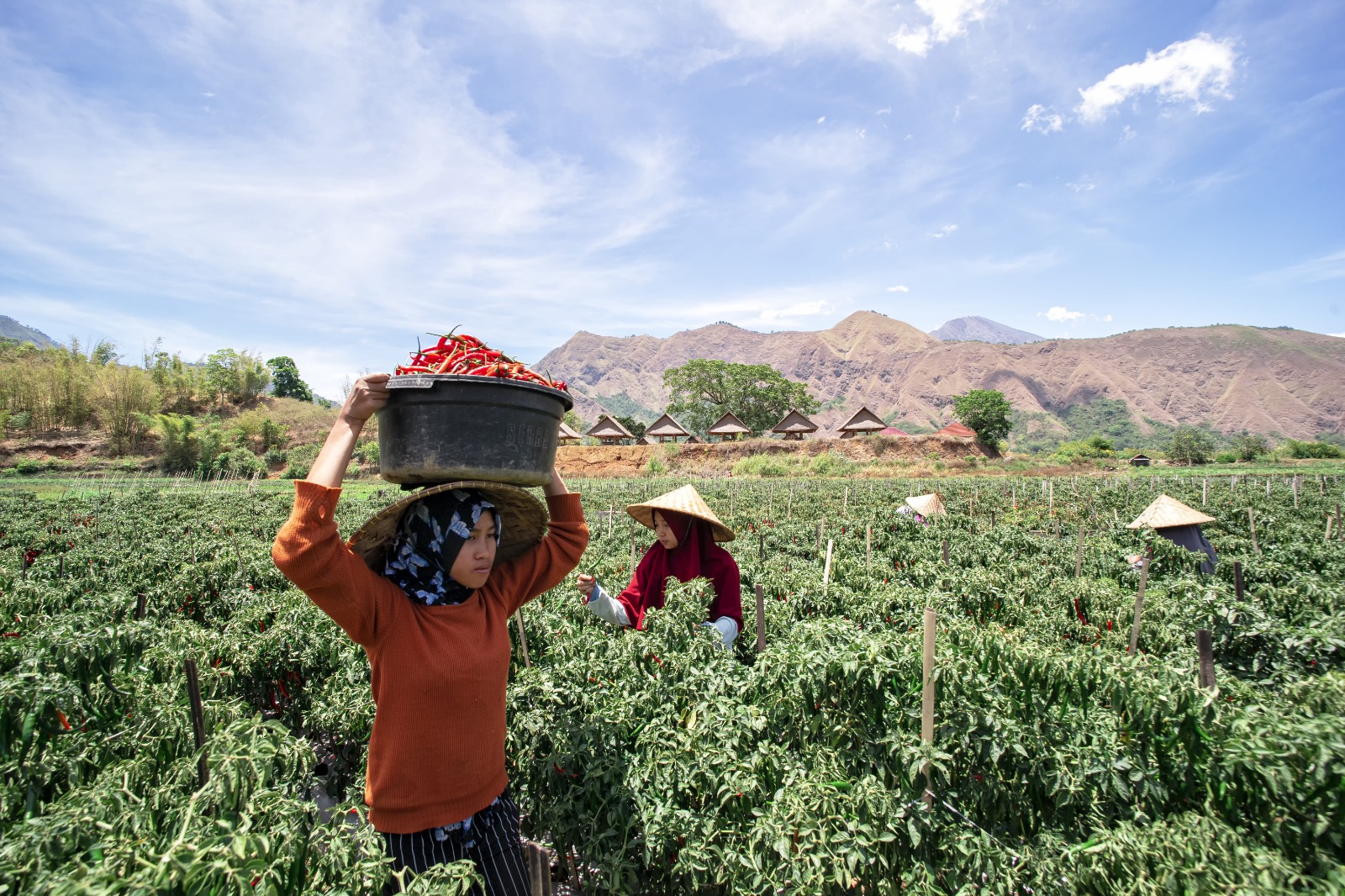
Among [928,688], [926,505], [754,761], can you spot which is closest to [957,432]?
[926,505]

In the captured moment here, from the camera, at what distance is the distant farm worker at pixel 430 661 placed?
6.15 ft

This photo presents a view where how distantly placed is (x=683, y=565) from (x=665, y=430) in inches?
1874

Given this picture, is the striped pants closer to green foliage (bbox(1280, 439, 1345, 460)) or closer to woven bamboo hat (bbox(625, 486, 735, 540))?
woven bamboo hat (bbox(625, 486, 735, 540))

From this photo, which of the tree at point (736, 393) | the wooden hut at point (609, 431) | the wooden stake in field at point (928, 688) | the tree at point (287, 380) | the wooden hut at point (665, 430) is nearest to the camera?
the wooden stake in field at point (928, 688)

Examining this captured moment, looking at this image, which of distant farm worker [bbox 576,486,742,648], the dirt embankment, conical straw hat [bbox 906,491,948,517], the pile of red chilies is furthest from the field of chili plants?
→ the dirt embankment

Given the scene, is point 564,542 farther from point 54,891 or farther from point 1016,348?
point 1016,348

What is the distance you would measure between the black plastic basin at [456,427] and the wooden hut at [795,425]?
48.2 metres

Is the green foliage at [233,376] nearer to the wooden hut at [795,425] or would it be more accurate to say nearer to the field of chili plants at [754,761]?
the wooden hut at [795,425]

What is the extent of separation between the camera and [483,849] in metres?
2.05

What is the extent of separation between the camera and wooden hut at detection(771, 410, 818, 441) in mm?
49194

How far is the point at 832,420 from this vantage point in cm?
17238

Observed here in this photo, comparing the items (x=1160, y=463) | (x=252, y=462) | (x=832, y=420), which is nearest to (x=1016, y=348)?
(x=832, y=420)

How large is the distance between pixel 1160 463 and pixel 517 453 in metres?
64.7

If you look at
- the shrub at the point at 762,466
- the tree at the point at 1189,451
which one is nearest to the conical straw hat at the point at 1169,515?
the shrub at the point at 762,466
